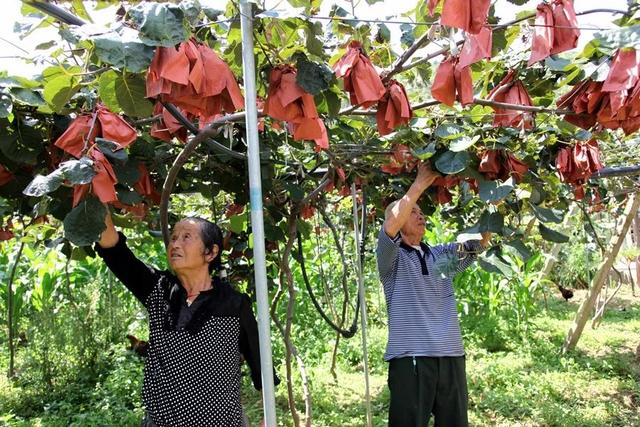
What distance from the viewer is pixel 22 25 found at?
3.50 feet

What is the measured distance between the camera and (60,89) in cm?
109

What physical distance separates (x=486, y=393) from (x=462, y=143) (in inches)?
111

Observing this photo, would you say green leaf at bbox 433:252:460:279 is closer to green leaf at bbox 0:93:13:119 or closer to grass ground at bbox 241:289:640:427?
green leaf at bbox 0:93:13:119

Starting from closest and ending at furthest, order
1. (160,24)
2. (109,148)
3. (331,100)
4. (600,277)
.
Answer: (160,24), (109,148), (331,100), (600,277)

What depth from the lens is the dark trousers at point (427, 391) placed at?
208 cm

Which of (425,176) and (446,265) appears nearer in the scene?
(446,265)

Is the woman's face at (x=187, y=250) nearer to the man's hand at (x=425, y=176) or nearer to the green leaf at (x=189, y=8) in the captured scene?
the man's hand at (x=425, y=176)

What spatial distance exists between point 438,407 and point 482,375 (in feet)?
7.20

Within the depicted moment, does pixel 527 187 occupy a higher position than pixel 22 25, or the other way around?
pixel 22 25

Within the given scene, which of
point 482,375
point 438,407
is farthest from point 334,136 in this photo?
point 482,375

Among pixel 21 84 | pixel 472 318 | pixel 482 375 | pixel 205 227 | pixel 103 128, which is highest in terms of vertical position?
pixel 21 84

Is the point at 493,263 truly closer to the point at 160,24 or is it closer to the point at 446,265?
the point at 446,265

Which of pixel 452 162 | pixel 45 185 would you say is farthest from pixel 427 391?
pixel 45 185

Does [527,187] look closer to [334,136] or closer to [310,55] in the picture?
[334,136]
